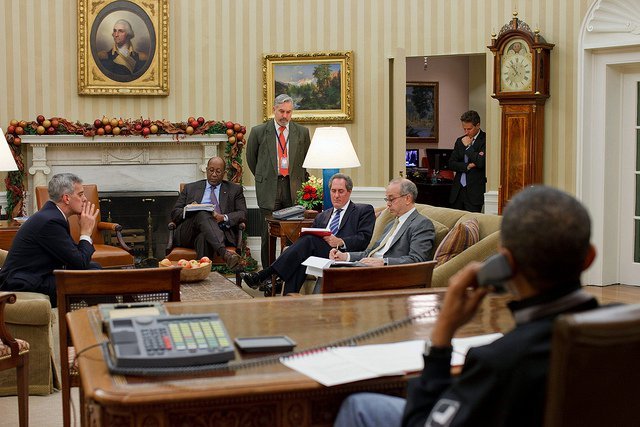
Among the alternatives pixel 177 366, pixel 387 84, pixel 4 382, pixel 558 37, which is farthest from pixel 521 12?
pixel 177 366

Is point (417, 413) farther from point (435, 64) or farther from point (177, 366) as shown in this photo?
point (435, 64)

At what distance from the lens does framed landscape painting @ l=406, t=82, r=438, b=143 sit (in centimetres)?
1494

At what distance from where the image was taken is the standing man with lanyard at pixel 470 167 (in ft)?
34.1

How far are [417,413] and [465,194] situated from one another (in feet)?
27.9

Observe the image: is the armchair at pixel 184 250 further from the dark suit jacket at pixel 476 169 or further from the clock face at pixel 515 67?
the clock face at pixel 515 67

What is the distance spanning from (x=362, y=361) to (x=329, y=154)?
602cm

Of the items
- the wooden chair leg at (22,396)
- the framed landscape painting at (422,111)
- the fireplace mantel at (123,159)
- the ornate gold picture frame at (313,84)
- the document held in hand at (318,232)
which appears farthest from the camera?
the framed landscape painting at (422,111)

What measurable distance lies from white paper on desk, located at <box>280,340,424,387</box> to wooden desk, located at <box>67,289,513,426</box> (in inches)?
1.1

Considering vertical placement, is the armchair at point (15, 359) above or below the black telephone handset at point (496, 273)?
below

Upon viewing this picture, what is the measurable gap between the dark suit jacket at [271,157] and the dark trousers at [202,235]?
0.90 m

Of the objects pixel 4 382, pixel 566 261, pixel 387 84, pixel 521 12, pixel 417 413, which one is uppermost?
pixel 521 12

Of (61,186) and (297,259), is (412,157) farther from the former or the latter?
(61,186)

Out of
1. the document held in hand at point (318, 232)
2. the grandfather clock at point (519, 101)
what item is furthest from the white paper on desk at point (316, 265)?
the grandfather clock at point (519, 101)

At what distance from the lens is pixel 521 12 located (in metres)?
9.99
